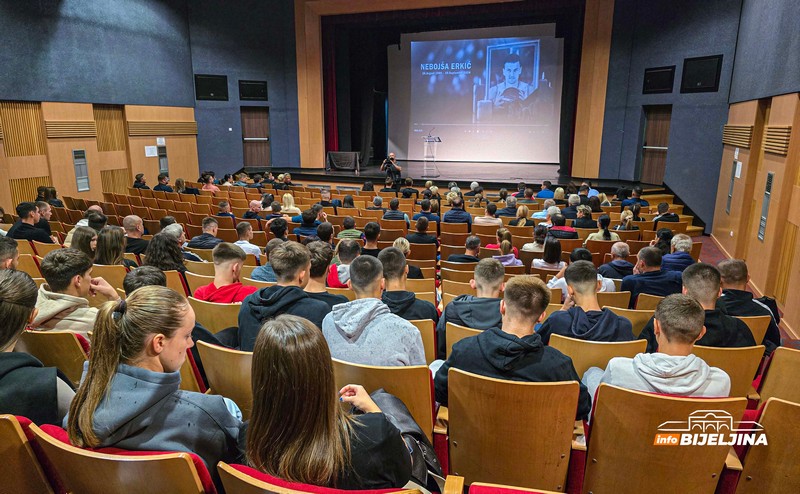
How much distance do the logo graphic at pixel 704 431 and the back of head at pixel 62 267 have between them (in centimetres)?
299

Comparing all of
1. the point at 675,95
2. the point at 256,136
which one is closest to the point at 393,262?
the point at 675,95

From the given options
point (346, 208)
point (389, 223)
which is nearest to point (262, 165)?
point (346, 208)

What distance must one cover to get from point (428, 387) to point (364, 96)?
16.2 metres

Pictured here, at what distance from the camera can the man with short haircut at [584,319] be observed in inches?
112

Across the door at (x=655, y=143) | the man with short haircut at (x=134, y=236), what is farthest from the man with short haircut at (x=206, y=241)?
the door at (x=655, y=143)

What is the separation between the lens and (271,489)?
1.21m

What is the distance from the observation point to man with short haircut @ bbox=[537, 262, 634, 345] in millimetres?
2838

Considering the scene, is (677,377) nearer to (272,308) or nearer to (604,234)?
(272,308)

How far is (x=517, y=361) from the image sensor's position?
2154mm

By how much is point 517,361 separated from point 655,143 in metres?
12.6

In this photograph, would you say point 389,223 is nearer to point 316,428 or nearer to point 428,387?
point 428,387

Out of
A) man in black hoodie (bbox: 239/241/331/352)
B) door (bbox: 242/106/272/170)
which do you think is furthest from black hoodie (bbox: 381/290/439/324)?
door (bbox: 242/106/272/170)

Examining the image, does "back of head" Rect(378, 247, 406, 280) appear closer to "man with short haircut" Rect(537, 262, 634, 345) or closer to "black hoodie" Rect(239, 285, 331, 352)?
"black hoodie" Rect(239, 285, 331, 352)

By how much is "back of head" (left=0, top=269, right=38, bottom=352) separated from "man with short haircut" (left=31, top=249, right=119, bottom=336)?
0.53 meters
